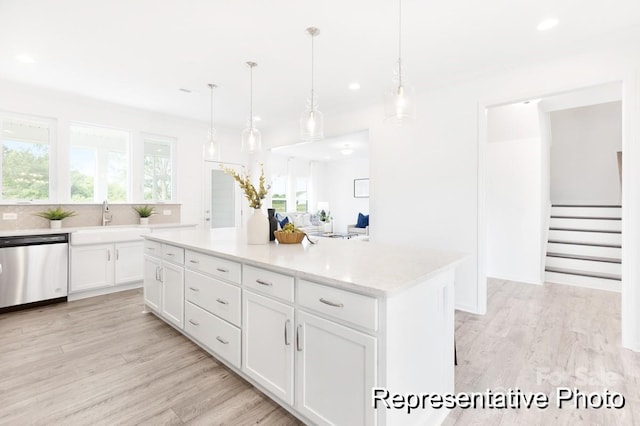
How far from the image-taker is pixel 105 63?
10.5 ft

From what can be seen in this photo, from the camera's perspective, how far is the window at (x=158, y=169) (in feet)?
16.5

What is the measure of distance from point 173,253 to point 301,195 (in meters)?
6.94

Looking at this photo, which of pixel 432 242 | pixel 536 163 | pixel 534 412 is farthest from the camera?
pixel 536 163

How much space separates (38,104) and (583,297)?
7.42 meters

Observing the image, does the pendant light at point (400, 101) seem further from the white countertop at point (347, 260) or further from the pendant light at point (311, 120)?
the white countertop at point (347, 260)

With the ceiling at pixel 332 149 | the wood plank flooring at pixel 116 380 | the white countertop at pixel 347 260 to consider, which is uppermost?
the ceiling at pixel 332 149

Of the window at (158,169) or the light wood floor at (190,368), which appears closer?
the light wood floor at (190,368)

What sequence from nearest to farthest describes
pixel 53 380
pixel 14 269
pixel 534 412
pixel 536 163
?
pixel 534 412 → pixel 53 380 → pixel 14 269 → pixel 536 163

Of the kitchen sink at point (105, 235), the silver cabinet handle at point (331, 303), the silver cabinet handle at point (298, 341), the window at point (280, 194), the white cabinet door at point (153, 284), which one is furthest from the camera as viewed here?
the window at point (280, 194)

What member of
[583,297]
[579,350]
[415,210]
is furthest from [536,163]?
[579,350]

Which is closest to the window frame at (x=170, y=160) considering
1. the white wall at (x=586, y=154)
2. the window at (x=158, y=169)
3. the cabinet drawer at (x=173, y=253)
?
the window at (x=158, y=169)

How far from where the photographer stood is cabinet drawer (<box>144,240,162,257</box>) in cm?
303

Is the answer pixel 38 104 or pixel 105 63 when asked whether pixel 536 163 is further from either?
pixel 38 104

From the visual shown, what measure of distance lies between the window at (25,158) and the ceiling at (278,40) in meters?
0.64
